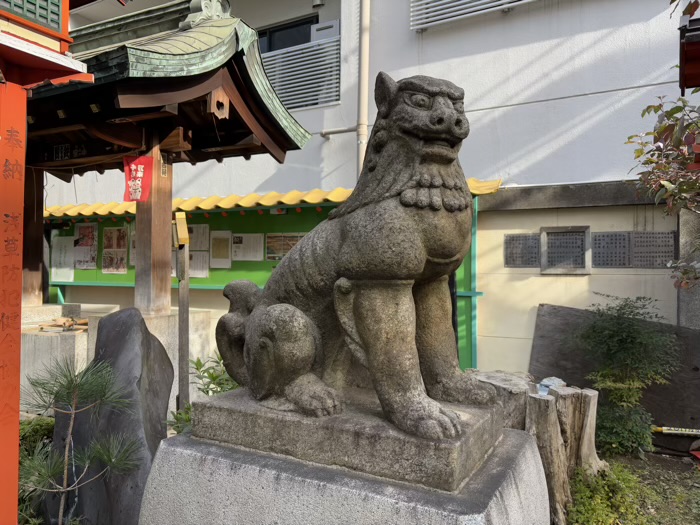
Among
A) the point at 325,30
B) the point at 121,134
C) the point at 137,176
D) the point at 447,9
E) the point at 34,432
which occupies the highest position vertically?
the point at 325,30

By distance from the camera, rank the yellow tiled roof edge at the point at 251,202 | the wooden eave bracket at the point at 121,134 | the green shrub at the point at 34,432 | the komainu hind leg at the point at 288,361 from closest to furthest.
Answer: the komainu hind leg at the point at 288,361 → the green shrub at the point at 34,432 → the wooden eave bracket at the point at 121,134 → the yellow tiled roof edge at the point at 251,202

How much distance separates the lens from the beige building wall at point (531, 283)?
4902 millimetres

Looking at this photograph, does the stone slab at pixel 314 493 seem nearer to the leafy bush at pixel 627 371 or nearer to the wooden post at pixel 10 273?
the wooden post at pixel 10 273

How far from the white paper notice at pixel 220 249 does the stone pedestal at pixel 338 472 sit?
4.60m

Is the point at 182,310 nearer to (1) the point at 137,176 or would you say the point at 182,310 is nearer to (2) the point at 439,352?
(1) the point at 137,176

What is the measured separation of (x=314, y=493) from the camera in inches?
67.9

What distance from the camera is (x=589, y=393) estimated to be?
3547 millimetres

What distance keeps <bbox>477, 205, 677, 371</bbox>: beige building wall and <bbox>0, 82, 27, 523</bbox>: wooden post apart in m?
4.33

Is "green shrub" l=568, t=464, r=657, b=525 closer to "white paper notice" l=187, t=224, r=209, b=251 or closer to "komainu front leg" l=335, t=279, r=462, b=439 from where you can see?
"komainu front leg" l=335, t=279, r=462, b=439

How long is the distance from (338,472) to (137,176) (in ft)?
13.1

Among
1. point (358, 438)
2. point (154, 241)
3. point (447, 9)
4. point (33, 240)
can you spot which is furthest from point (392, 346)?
point (33, 240)

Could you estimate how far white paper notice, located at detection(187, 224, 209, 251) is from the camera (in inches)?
268

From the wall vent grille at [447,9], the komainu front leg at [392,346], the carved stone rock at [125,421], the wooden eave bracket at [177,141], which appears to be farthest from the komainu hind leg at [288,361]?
the wall vent grille at [447,9]

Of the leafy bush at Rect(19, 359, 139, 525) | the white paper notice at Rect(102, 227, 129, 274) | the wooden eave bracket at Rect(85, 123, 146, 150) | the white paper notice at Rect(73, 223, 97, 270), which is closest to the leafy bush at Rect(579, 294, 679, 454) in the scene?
the leafy bush at Rect(19, 359, 139, 525)
